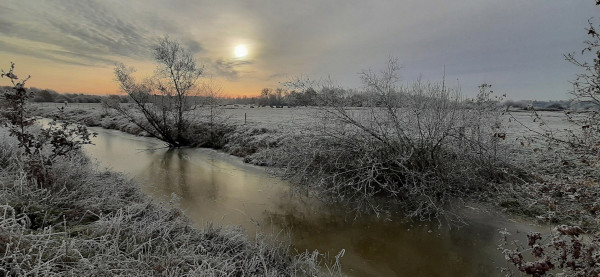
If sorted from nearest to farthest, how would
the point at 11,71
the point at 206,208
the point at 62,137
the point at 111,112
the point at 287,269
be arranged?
the point at 287,269
the point at 11,71
the point at 62,137
the point at 206,208
the point at 111,112

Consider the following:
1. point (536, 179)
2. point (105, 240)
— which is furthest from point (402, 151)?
point (105, 240)

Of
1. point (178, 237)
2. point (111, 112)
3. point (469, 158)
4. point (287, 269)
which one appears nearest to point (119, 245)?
point (178, 237)

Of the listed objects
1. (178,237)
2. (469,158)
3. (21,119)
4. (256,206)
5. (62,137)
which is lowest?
(256,206)

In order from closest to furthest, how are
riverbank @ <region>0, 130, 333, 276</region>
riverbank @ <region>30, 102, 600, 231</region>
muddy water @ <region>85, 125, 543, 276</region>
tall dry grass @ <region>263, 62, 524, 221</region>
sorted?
riverbank @ <region>0, 130, 333, 276</region> → riverbank @ <region>30, 102, 600, 231</region> → muddy water @ <region>85, 125, 543, 276</region> → tall dry grass @ <region>263, 62, 524, 221</region>

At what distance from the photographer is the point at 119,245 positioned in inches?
167

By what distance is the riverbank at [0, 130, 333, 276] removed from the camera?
3.47 m

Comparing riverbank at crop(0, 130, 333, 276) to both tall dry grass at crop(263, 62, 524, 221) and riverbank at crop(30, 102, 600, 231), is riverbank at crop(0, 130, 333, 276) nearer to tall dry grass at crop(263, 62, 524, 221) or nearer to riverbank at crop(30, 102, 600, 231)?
riverbank at crop(30, 102, 600, 231)

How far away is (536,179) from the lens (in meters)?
8.89

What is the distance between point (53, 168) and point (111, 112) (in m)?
29.1

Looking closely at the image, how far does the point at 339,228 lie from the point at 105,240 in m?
4.79

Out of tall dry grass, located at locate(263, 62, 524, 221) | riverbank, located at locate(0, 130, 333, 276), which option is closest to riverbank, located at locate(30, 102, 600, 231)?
tall dry grass, located at locate(263, 62, 524, 221)

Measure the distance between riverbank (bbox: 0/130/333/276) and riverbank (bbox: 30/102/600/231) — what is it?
162cm

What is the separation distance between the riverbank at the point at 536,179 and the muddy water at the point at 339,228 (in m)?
0.87

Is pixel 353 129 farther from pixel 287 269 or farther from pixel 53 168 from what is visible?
pixel 53 168
